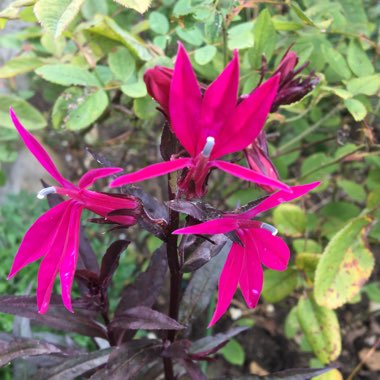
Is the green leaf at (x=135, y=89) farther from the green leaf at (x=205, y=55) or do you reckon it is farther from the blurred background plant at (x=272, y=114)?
the green leaf at (x=205, y=55)

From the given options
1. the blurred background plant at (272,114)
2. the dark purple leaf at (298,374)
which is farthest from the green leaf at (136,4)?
the dark purple leaf at (298,374)

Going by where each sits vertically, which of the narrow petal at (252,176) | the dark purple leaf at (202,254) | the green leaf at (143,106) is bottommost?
the dark purple leaf at (202,254)

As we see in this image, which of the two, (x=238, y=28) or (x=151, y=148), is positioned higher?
(x=238, y=28)

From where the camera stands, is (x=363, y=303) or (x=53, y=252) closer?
(x=53, y=252)

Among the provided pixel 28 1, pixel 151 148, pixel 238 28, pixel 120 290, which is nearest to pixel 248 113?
pixel 28 1

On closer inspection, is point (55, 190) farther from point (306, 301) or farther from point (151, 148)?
point (151, 148)

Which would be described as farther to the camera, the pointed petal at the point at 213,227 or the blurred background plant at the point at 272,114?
the blurred background plant at the point at 272,114
